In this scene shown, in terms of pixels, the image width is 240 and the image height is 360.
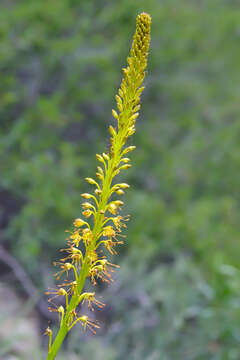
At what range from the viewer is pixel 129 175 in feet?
22.8

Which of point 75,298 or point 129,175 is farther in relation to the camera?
point 129,175

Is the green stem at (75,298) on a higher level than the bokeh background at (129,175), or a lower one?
lower

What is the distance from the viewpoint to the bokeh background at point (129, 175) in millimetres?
5328

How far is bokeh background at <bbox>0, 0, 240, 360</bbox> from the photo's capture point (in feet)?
17.5

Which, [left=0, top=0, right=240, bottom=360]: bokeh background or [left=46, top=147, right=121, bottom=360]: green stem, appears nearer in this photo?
[left=46, top=147, right=121, bottom=360]: green stem

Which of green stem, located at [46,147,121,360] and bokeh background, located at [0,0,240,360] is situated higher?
bokeh background, located at [0,0,240,360]

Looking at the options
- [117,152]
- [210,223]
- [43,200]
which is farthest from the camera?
[210,223]

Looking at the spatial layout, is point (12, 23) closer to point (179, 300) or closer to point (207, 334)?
point (179, 300)

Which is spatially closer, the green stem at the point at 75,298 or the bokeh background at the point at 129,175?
the green stem at the point at 75,298

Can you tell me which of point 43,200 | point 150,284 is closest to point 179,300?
point 150,284

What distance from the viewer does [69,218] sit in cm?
589

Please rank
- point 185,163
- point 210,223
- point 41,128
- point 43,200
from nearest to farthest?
point 43,200 → point 41,128 → point 210,223 → point 185,163

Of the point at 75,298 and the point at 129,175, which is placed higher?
the point at 129,175

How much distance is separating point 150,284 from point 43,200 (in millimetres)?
1915
